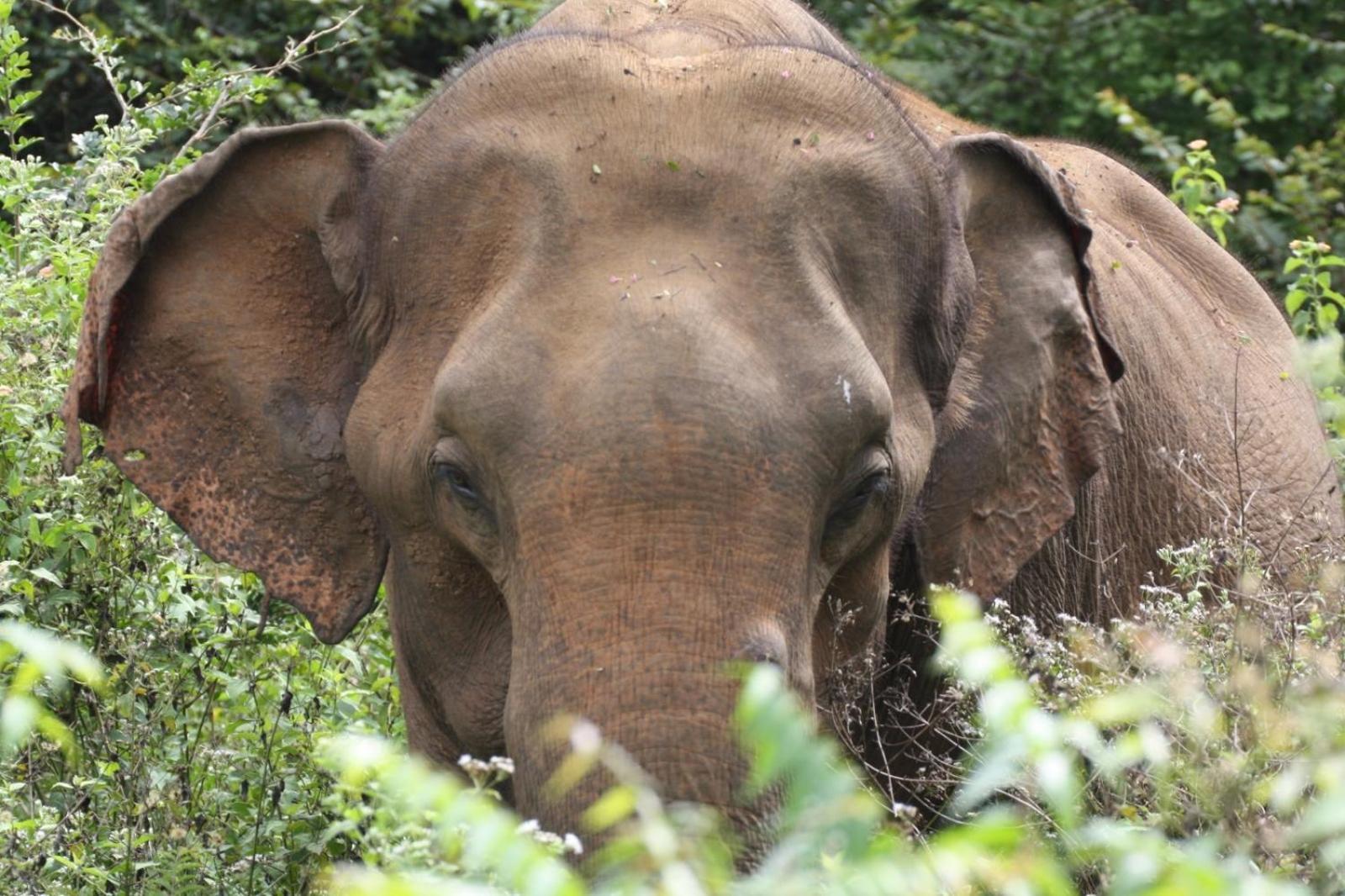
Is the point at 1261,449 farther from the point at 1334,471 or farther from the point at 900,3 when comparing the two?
the point at 900,3

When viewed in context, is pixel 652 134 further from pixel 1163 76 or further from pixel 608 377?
pixel 1163 76

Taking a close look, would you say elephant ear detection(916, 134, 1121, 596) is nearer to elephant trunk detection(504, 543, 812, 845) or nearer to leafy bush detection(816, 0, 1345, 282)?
elephant trunk detection(504, 543, 812, 845)

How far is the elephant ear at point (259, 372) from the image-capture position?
13.7ft

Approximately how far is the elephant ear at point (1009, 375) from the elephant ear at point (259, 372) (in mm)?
982

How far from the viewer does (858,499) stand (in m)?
3.79

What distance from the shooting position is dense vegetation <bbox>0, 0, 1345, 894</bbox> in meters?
2.14

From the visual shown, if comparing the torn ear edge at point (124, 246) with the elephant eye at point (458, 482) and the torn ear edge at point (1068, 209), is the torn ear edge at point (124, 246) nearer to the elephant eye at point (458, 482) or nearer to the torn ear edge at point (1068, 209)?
the elephant eye at point (458, 482)

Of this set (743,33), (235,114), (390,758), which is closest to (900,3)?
(235,114)

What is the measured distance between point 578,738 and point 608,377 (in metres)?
1.35

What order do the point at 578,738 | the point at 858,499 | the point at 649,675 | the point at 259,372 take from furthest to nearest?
the point at 259,372, the point at 858,499, the point at 649,675, the point at 578,738

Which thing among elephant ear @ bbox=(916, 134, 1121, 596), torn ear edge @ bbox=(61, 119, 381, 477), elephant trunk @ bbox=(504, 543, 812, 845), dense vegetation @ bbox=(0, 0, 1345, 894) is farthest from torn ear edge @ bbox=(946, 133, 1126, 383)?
elephant trunk @ bbox=(504, 543, 812, 845)

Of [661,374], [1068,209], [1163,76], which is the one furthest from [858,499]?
[1163,76]

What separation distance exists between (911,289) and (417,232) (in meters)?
0.80

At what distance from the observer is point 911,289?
410 centimetres
